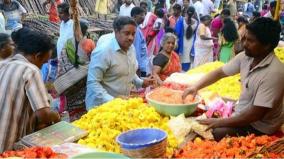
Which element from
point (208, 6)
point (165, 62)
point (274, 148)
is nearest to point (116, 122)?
point (274, 148)

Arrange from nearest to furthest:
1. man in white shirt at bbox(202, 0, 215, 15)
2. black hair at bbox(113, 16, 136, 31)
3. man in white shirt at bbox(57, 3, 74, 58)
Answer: black hair at bbox(113, 16, 136, 31) → man in white shirt at bbox(57, 3, 74, 58) → man in white shirt at bbox(202, 0, 215, 15)

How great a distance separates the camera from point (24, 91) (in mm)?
2963

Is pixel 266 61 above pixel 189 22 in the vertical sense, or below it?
above

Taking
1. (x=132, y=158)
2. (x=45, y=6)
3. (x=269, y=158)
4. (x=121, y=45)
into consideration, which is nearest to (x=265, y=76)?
(x=269, y=158)

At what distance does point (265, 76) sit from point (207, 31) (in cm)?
573

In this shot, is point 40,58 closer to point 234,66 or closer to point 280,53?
point 234,66

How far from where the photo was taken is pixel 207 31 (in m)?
8.65

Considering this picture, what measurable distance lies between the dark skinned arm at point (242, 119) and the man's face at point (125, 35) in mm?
1301

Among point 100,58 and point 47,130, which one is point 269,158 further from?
point 100,58

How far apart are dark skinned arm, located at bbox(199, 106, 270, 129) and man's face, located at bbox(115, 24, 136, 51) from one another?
130 centimetres

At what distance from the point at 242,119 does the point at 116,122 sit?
1.00m

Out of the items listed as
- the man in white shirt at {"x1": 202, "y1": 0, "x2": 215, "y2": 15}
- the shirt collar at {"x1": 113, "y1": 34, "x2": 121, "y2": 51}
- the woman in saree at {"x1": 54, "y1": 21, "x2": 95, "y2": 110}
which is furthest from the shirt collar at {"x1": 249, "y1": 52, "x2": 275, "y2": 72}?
the man in white shirt at {"x1": 202, "y1": 0, "x2": 215, "y2": 15}

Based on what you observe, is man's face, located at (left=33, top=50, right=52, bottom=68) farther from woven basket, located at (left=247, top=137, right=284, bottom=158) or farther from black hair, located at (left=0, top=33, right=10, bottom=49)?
black hair, located at (left=0, top=33, right=10, bottom=49)

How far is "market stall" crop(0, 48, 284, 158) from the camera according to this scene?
8.70 ft
